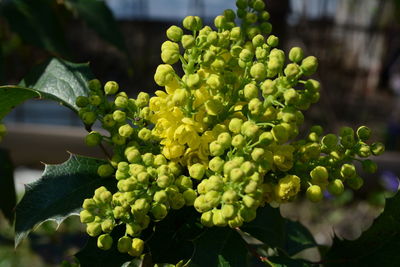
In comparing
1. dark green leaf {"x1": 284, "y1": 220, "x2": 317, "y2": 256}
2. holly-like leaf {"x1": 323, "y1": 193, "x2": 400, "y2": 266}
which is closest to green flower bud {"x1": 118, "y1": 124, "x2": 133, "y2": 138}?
holly-like leaf {"x1": 323, "y1": 193, "x2": 400, "y2": 266}

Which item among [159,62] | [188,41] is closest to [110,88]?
[188,41]

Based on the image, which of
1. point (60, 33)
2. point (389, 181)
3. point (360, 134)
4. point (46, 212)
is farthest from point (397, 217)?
point (389, 181)

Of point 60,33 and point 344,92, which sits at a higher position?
point 60,33

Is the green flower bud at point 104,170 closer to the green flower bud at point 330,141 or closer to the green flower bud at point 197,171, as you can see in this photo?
the green flower bud at point 197,171

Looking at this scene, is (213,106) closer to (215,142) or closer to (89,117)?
(215,142)

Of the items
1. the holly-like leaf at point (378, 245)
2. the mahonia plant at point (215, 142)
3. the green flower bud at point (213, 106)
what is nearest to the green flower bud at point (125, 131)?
the mahonia plant at point (215, 142)

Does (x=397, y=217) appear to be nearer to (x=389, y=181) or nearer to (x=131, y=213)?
(x=131, y=213)

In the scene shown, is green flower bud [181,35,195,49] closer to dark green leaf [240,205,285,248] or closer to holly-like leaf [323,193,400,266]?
dark green leaf [240,205,285,248]
